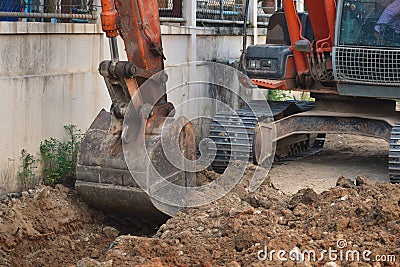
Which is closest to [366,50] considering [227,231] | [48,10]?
[48,10]

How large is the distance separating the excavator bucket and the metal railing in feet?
5.19

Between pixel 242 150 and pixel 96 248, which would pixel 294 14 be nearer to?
pixel 242 150

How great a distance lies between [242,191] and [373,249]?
257 centimetres

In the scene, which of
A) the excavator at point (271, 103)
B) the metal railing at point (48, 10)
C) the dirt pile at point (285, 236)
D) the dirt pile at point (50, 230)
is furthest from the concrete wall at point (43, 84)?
the dirt pile at point (285, 236)

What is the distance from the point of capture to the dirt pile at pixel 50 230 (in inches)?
252

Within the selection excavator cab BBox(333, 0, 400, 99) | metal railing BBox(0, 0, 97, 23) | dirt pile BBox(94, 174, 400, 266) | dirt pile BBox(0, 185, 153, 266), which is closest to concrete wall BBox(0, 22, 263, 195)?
metal railing BBox(0, 0, 97, 23)

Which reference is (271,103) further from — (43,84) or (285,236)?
(285,236)

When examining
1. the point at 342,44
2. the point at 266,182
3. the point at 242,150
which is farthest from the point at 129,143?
the point at 342,44

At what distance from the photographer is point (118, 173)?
269 inches

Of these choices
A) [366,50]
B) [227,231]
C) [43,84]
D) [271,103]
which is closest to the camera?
[227,231]

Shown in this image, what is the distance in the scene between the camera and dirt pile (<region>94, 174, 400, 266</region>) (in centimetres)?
499

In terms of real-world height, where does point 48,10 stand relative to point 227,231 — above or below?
above

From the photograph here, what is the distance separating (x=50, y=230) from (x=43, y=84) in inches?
66.3

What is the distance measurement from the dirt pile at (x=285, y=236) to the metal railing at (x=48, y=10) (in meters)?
2.82
